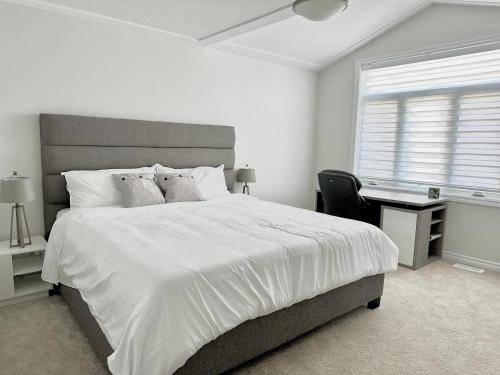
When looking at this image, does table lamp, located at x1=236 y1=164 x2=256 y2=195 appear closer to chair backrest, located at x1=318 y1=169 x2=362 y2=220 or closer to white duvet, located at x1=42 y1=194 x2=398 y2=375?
chair backrest, located at x1=318 y1=169 x2=362 y2=220

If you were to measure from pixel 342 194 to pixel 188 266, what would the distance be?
7.38ft

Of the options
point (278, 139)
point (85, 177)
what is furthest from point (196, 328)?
point (278, 139)

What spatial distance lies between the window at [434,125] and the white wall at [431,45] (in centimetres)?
17

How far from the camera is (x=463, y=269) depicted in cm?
354

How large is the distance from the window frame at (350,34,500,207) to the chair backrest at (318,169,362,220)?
114cm

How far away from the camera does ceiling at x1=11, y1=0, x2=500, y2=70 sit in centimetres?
285

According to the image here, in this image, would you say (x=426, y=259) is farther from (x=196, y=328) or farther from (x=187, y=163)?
Answer: (x=196, y=328)

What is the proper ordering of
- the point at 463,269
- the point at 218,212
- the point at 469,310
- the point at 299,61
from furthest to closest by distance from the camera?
1. the point at 299,61
2. the point at 463,269
3. the point at 218,212
4. the point at 469,310

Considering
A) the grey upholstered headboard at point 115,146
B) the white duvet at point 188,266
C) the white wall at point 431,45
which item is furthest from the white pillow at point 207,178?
the white wall at point 431,45

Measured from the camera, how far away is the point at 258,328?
1.84 m

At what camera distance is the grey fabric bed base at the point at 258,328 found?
1658 mm

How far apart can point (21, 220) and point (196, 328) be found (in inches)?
80.0

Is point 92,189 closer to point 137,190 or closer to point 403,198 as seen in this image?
point 137,190

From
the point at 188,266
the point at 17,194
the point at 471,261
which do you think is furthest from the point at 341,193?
the point at 17,194
